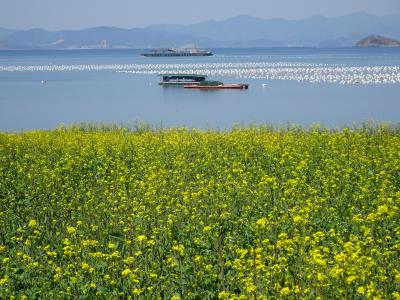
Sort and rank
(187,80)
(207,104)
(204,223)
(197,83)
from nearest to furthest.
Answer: (204,223) < (207,104) < (197,83) < (187,80)

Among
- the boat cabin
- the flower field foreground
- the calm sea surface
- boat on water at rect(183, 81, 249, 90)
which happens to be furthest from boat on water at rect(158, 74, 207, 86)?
the flower field foreground

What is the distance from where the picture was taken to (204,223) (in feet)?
43.8

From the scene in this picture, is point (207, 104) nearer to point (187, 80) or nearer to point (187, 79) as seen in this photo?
point (187, 80)

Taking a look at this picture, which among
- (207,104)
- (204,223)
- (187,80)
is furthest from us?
(187,80)

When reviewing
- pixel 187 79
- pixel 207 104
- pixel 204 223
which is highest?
pixel 204 223

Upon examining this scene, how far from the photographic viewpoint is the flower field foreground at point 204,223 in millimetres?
9773

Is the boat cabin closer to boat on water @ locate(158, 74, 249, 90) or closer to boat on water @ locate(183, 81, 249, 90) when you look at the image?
boat on water @ locate(158, 74, 249, 90)

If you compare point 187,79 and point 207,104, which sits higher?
point 187,79

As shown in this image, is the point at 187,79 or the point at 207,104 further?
the point at 187,79

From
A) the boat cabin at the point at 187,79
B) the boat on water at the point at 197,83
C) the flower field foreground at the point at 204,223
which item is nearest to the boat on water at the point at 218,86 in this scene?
the boat on water at the point at 197,83

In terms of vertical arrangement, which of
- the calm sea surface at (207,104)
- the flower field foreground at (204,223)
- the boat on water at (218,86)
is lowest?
the calm sea surface at (207,104)

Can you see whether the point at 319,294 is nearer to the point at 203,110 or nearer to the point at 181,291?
the point at 181,291

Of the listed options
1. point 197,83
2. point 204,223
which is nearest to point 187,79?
point 197,83

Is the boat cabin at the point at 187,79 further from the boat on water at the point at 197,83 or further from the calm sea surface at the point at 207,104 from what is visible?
the calm sea surface at the point at 207,104
